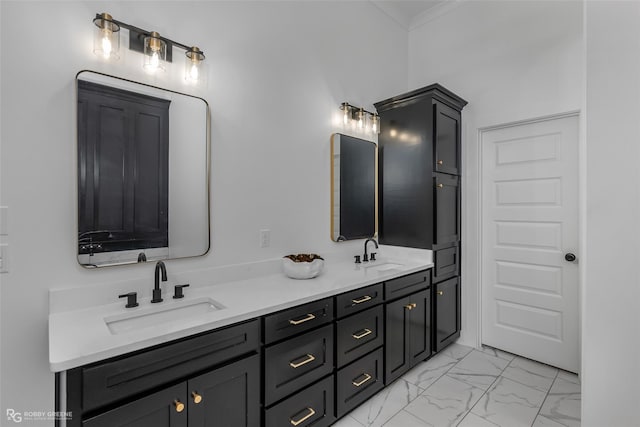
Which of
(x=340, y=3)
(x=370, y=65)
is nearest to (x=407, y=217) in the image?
(x=370, y=65)

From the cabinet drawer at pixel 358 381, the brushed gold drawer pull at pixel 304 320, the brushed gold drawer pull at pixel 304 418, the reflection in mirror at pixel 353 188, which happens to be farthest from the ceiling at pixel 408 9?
the brushed gold drawer pull at pixel 304 418

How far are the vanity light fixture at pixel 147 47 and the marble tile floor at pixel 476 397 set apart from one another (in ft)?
7.84

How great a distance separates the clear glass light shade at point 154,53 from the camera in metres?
1.65

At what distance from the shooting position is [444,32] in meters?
3.29

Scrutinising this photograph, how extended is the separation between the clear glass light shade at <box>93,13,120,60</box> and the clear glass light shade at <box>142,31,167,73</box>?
0.46 ft

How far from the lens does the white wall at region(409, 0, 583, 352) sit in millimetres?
2545

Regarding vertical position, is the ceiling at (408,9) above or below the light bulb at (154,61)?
above

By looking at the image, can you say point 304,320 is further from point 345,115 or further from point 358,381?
point 345,115

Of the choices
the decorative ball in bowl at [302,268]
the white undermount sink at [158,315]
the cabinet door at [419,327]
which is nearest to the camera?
the white undermount sink at [158,315]

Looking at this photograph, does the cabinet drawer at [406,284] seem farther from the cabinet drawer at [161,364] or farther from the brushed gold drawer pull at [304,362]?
the cabinet drawer at [161,364]

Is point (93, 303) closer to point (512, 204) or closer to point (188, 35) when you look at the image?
point (188, 35)

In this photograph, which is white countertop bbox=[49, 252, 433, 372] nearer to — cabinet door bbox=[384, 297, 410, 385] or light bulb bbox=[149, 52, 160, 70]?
cabinet door bbox=[384, 297, 410, 385]

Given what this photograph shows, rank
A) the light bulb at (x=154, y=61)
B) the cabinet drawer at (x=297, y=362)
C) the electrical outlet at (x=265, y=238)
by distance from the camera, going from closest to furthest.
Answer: the cabinet drawer at (x=297, y=362), the light bulb at (x=154, y=61), the electrical outlet at (x=265, y=238)

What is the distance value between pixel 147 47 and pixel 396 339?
2.50 metres
